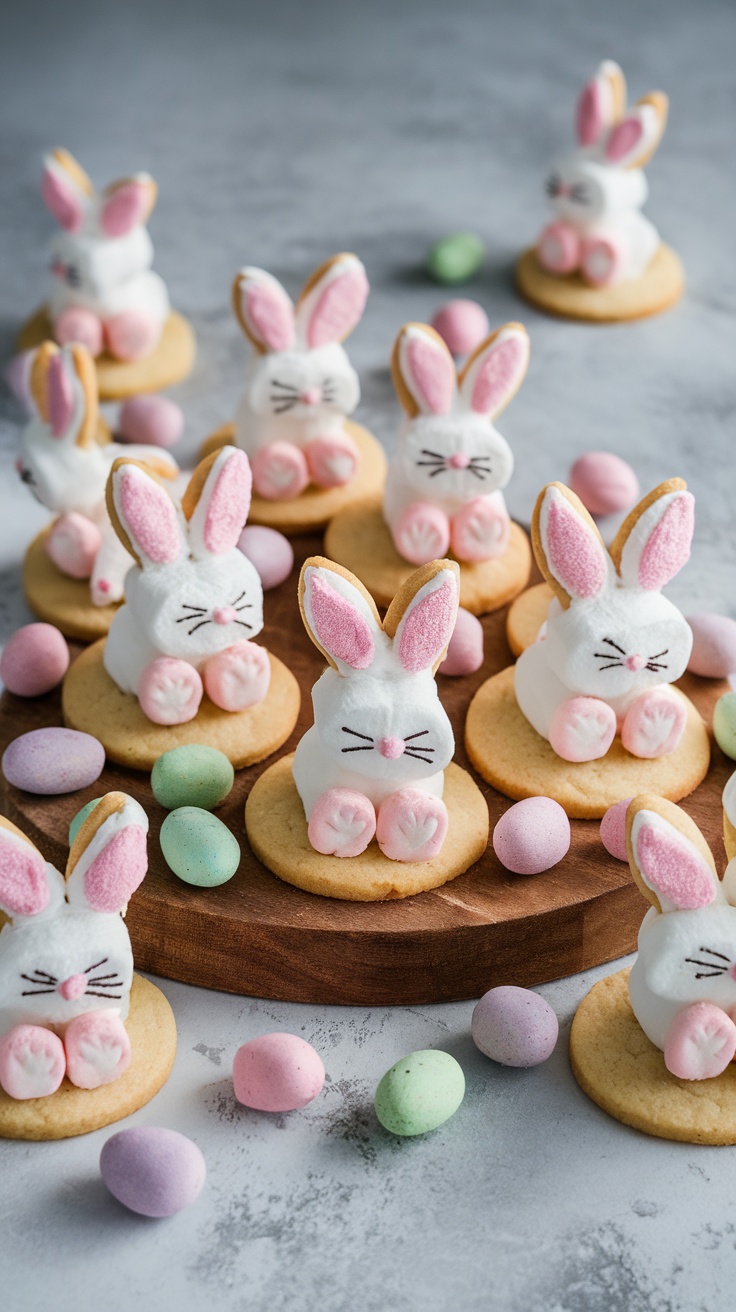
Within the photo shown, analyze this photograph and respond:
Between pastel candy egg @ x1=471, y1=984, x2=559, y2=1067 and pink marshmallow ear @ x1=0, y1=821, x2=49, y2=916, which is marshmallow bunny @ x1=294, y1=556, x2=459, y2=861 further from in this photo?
pink marshmallow ear @ x1=0, y1=821, x2=49, y2=916

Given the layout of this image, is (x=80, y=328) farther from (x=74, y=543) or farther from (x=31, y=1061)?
(x=31, y=1061)

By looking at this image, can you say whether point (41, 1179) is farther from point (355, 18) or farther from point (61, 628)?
point (355, 18)

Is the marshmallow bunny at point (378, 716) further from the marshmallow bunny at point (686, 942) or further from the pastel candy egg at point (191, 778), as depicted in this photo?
the marshmallow bunny at point (686, 942)

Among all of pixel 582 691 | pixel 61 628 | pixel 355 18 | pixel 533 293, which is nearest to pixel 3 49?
pixel 355 18

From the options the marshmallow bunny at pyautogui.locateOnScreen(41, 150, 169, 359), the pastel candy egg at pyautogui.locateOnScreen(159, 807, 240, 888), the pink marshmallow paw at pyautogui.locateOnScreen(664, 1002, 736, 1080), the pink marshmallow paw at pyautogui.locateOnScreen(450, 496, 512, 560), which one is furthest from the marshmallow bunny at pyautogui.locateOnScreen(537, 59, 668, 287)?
the pink marshmallow paw at pyautogui.locateOnScreen(664, 1002, 736, 1080)

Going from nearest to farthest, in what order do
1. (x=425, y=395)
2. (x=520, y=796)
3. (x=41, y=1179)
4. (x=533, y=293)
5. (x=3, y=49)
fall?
1. (x=41, y=1179)
2. (x=520, y=796)
3. (x=425, y=395)
4. (x=533, y=293)
5. (x=3, y=49)

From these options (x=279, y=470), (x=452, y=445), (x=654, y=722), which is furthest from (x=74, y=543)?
(x=654, y=722)
